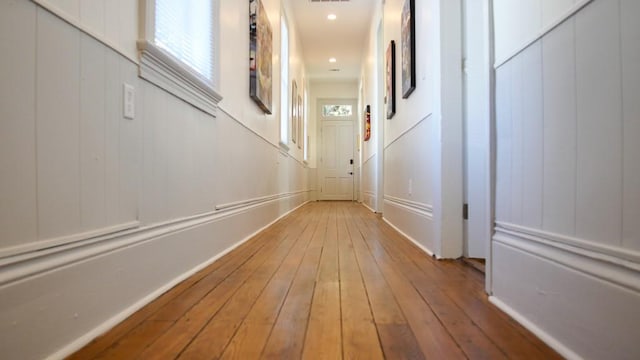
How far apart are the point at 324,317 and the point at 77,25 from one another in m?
1.08

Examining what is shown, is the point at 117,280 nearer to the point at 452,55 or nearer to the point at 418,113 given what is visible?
the point at 452,55

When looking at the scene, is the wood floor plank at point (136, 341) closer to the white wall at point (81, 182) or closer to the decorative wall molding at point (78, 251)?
the white wall at point (81, 182)

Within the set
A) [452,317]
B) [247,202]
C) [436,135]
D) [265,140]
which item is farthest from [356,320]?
[265,140]

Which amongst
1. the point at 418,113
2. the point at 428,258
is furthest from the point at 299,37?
the point at 428,258

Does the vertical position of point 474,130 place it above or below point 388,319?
above

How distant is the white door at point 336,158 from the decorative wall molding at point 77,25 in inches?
341

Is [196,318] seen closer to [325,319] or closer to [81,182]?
[325,319]

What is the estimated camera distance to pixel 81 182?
97cm

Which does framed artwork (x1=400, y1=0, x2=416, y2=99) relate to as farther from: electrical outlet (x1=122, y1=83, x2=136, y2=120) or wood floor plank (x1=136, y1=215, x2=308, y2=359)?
electrical outlet (x1=122, y1=83, x2=136, y2=120)

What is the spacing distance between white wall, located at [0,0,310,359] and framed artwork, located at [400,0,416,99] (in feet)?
5.51

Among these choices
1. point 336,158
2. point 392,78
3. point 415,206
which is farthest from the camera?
point 336,158

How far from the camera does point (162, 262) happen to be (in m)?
1.41

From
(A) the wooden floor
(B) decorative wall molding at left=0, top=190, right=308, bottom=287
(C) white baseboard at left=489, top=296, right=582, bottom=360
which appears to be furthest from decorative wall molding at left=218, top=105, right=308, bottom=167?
(C) white baseboard at left=489, top=296, right=582, bottom=360

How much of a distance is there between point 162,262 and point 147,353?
21.6 inches
